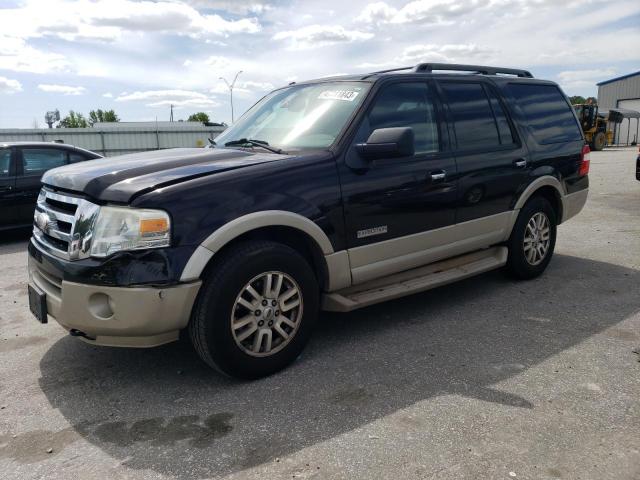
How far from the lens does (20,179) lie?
792cm

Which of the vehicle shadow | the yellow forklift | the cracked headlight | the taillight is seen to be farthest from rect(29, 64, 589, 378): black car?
the yellow forklift

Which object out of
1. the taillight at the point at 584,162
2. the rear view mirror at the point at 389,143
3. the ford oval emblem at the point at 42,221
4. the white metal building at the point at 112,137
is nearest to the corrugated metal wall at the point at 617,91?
the white metal building at the point at 112,137

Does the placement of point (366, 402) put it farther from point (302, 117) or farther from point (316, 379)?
point (302, 117)

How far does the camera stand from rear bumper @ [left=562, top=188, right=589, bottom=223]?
218 inches

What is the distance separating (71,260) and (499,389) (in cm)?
253

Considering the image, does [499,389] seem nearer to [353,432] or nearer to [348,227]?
[353,432]

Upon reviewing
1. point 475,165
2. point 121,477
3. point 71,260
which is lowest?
point 121,477

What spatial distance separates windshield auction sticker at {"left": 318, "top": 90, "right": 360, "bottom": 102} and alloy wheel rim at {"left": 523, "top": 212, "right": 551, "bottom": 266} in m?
2.25

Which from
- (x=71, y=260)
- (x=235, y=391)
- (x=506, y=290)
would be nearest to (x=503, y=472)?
(x=235, y=391)

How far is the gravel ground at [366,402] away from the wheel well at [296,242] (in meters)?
0.59

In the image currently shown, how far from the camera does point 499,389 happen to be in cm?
315

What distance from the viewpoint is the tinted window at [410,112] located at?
3.97 meters

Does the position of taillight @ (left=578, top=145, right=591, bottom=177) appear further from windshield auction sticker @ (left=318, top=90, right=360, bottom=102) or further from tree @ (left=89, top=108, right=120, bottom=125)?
tree @ (left=89, top=108, right=120, bottom=125)

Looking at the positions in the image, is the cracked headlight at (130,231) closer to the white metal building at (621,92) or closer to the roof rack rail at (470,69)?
the roof rack rail at (470,69)
